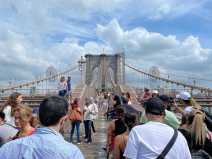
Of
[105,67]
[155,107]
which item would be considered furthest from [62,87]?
[105,67]

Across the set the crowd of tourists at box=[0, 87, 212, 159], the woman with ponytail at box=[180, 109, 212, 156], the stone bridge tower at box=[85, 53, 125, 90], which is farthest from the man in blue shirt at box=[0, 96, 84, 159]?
the stone bridge tower at box=[85, 53, 125, 90]

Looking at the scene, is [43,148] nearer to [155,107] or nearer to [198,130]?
[155,107]

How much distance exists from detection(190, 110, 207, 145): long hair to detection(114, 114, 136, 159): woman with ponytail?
3.13 feet

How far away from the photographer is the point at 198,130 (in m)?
4.95

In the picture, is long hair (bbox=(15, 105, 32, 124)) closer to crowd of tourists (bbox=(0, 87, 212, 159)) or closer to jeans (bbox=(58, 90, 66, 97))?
crowd of tourists (bbox=(0, 87, 212, 159))

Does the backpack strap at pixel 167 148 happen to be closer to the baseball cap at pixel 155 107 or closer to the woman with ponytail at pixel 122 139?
the baseball cap at pixel 155 107

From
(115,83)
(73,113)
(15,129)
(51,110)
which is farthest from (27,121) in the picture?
(115,83)

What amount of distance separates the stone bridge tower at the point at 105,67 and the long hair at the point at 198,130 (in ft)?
260

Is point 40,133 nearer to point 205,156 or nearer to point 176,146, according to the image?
point 176,146

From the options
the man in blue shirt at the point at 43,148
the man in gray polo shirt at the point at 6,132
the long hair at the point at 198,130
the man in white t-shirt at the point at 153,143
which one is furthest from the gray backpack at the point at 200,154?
the man in blue shirt at the point at 43,148

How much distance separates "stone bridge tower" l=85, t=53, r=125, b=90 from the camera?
85.2 metres

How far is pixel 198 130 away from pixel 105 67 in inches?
3193

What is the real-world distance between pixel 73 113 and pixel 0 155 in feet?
37.8

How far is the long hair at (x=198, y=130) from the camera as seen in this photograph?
16.1 feet
